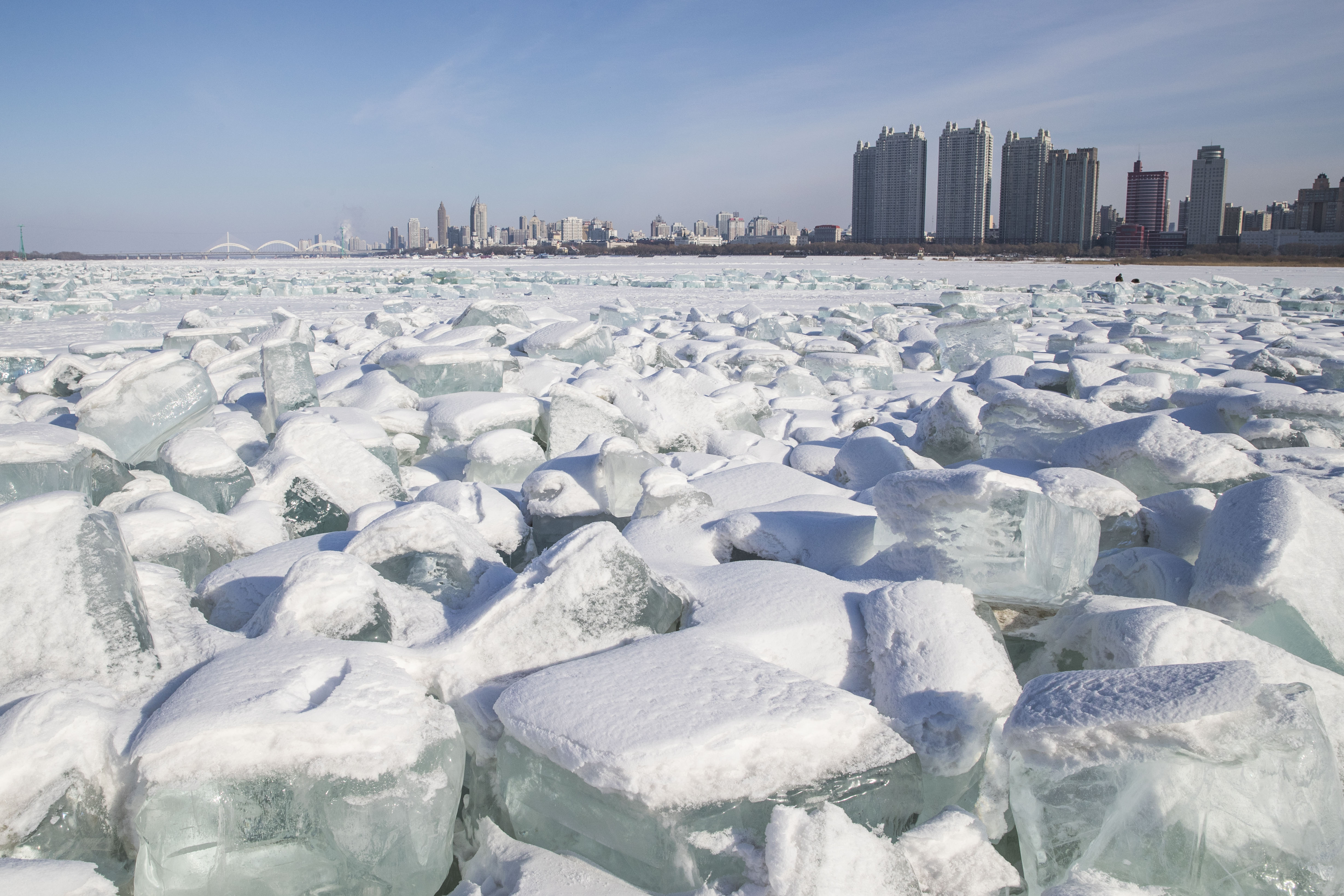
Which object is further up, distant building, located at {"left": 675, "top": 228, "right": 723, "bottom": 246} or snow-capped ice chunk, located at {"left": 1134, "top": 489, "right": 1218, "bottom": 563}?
distant building, located at {"left": 675, "top": 228, "right": 723, "bottom": 246}

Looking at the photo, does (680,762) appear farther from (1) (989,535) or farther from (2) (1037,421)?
(2) (1037,421)

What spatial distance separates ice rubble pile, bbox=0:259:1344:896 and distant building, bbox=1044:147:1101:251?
208 ft

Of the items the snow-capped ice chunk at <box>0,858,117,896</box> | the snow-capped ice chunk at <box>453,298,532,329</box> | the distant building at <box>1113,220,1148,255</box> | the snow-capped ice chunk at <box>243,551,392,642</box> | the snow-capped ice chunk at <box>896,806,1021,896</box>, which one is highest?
the distant building at <box>1113,220,1148,255</box>

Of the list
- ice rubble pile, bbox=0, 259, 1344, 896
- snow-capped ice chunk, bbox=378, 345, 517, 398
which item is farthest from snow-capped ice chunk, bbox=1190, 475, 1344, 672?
snow-capped ice chunk, bbox=378, 345, 517, 398

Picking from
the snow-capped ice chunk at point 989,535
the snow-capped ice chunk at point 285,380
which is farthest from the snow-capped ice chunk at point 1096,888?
the snow-capped ice chunk at point 285,380

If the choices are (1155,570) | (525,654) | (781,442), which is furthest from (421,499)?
(1155,570)

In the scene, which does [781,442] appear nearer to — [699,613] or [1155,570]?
[1155,570]

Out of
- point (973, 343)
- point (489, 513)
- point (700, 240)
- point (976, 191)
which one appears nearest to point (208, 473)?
point (489, 513)

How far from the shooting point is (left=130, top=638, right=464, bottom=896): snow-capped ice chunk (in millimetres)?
1098

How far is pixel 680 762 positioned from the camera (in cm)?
109

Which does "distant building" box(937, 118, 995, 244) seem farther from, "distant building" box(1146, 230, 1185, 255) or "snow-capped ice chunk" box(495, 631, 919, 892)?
"snow-capped ice chunk" box(495, 631, 919, 892)

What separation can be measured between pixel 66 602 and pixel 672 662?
102 cm

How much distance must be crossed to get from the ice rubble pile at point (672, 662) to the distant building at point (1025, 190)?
64047 millimetres

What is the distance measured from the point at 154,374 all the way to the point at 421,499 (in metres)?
1.48
